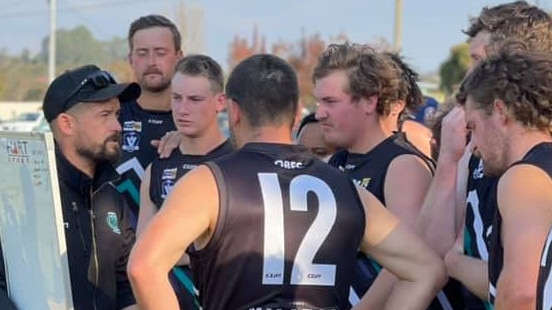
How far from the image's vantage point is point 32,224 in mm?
3611

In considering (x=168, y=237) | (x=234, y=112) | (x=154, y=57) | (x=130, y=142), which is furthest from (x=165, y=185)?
(x=168, y=237)

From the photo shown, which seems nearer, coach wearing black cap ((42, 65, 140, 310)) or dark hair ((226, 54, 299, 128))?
dark hair ((226, 54, 299, 128))

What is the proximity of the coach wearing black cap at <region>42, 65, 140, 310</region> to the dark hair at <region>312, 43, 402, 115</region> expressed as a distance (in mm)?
1018

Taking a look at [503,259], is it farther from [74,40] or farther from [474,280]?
[74,40]

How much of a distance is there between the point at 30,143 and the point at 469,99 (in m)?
1.64

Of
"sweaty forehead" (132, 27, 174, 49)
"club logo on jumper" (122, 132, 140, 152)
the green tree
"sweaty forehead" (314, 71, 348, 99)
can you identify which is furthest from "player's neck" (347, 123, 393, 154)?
the green tree

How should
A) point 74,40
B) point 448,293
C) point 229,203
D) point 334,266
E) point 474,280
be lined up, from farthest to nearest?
point 74,40 → point 448,293 → point 474,280 → point 334,266 → point 229,203

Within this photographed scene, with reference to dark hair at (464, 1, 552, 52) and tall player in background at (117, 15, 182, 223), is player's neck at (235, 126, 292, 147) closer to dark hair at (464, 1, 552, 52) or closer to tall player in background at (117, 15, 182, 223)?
dark hair at (464, 1, 552, 52)

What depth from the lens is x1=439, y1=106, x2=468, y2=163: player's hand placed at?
386 centimetres

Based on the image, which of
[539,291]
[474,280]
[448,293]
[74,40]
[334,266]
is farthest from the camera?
[74,40]

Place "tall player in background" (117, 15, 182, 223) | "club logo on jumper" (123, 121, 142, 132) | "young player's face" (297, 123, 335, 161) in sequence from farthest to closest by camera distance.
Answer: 1. "club logo on jumper" (123, 121, 142, 132)
2. "tall player in background" (117, 15, 182, 223)
3. "young player's face" (297, 123, 335, 161)

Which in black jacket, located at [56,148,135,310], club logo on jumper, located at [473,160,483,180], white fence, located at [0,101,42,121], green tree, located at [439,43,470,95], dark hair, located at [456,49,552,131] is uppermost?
dark hair, located at [456,49,552,131]

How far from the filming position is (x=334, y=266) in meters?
3.35

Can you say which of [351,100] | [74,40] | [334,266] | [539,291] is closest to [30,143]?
[334,266]
